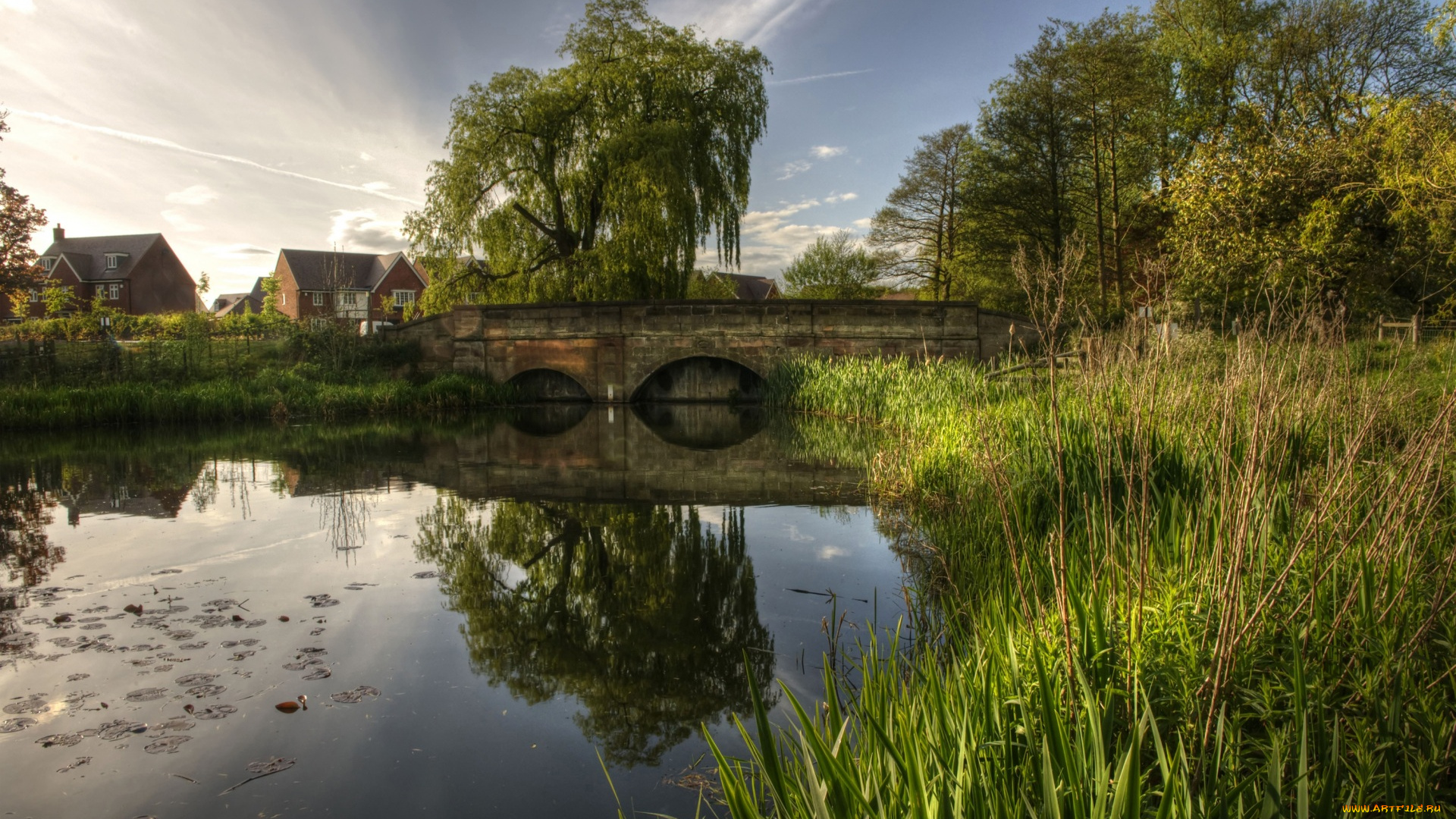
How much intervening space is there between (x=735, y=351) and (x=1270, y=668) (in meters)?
19.0

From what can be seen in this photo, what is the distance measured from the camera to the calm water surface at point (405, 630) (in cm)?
292

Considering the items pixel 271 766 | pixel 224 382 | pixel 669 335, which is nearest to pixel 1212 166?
pixel 669 335

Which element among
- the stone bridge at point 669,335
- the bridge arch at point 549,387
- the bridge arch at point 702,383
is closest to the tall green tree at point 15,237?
the stone bridge at point 669,335

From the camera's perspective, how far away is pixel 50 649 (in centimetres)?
411

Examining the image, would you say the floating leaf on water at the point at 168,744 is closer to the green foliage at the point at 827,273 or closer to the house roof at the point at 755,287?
the green foliage at the point at 827,273

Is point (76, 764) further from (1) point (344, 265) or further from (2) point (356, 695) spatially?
(1) point (344, 265)

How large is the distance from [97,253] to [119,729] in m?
56.8

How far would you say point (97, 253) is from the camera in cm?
4712

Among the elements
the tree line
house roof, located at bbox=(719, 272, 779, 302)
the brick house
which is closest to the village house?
the brick house

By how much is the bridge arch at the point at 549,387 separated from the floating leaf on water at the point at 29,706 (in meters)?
19.6

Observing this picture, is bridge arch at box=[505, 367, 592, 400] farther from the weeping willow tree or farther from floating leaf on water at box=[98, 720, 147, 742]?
floating leaf on water at box=[98, 720, 147, 742]

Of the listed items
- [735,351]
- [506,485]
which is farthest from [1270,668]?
[735,351]

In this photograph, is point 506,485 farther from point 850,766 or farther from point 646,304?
point 646,304

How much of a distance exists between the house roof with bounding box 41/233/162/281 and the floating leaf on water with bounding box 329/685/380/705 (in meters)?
55.1
